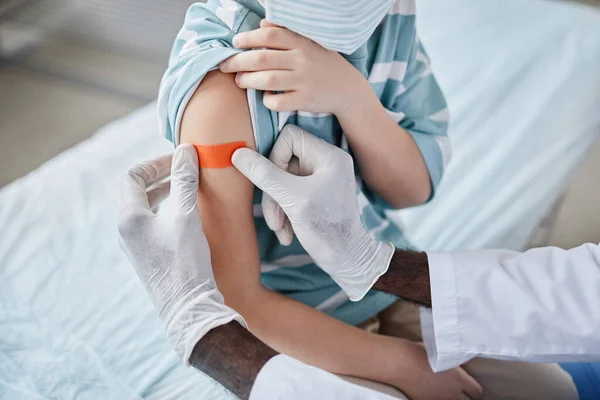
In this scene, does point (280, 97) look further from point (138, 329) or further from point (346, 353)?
point (138, 329)

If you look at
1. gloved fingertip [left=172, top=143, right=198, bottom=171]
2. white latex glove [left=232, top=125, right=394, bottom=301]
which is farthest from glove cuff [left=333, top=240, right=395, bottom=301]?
gloved fingertip [left=172, top=143, right=198, bottom=171]

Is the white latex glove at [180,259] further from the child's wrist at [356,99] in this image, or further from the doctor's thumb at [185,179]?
the child's wrist at [356,99]

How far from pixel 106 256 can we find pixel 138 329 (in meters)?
0.21

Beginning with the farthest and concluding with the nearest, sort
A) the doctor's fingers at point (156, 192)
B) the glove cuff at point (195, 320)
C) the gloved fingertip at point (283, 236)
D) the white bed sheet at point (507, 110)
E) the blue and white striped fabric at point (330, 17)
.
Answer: the white bed sheet at point (507, 110), the doctor's fingers at point (156, 192), the gloved fingertip at point (283, 236), the glove cuff at point (195, 320), the blue and white striped fabric at point (330, 17)

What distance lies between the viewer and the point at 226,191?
0.91 m

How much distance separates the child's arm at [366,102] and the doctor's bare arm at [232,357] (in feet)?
1.08

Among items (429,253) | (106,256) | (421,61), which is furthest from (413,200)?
(106,256)

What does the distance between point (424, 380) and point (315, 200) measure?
41cm

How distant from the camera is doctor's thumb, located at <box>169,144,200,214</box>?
868 millimetres

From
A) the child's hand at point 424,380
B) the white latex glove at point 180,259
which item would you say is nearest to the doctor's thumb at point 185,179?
the white latex glove at point 180,259

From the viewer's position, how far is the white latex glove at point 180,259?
2.86 feet

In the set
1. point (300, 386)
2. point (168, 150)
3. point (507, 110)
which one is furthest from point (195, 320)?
point (507, 110)

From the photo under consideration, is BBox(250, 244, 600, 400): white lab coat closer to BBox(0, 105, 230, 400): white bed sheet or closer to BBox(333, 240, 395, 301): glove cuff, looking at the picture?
BBox(333, 240, 395, 301): glove cuff

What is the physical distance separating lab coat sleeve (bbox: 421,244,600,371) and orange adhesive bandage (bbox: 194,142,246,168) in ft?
1.35
